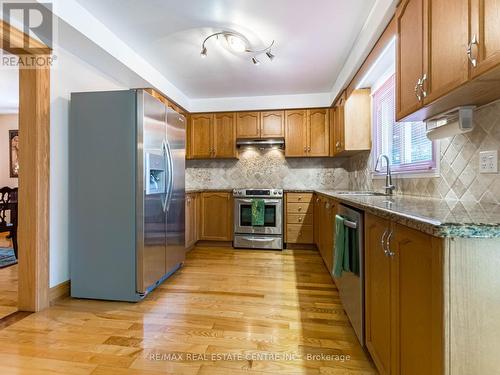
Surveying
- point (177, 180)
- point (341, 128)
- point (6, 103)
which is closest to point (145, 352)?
point (177, 180)

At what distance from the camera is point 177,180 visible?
2879mm

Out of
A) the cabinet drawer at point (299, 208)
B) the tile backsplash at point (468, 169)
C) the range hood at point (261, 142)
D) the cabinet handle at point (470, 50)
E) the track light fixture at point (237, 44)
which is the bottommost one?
the cabinet drawer at point (299, 208)

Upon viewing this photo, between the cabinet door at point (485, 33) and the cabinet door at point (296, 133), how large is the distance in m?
3.25

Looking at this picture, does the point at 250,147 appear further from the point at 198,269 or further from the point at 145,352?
the point at 145,352

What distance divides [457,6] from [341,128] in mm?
2442

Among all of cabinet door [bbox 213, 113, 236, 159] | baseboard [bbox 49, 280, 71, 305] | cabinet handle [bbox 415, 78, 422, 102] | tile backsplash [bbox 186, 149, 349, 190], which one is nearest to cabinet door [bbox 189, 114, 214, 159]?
cabinet door [bbox 213, 113, 236, 159]

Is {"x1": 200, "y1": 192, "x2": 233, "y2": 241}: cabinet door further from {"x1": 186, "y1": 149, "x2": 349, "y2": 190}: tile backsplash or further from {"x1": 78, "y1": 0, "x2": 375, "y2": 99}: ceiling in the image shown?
{"x1": 78, "y1": 0, "x2": 375, "y2": 99}: ceiling

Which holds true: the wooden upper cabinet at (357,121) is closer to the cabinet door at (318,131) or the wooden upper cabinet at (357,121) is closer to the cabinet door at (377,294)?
the cabinet door at (318,131)

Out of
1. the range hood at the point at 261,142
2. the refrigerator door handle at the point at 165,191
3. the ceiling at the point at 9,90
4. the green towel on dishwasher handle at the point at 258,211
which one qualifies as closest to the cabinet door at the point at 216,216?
the green towel on dishwasher handle at the point at 258,211

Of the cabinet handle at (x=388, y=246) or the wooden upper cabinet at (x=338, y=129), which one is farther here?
the wooden upper cabinet at (x=338, y=129)

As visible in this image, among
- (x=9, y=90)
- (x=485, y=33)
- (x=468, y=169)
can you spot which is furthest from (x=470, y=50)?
(x=9, y=90)

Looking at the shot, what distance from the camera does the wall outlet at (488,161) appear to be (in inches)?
51.8

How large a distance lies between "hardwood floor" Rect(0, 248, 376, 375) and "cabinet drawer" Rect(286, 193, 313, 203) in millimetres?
1503

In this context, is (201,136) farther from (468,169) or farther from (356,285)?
(468,169)
